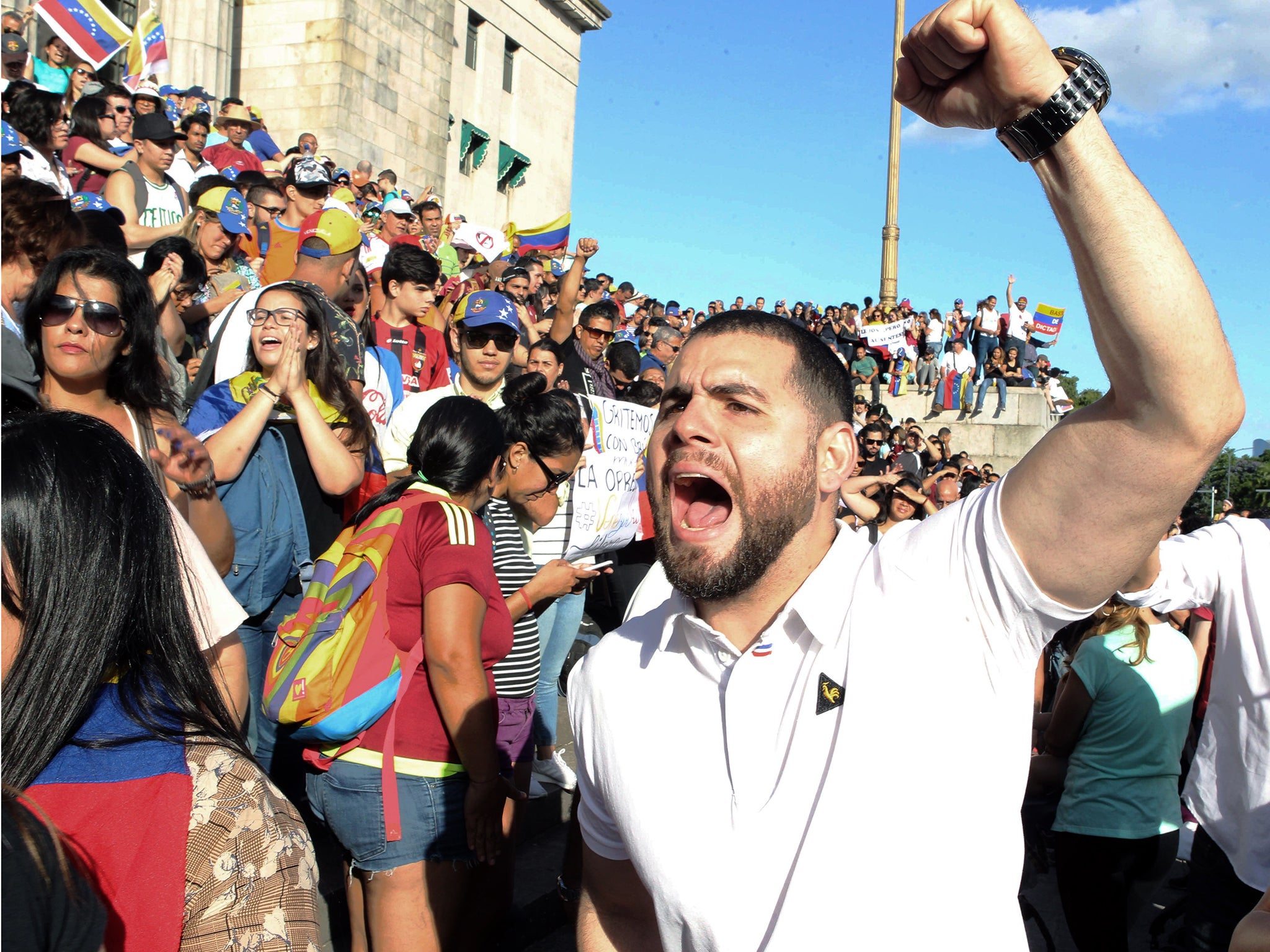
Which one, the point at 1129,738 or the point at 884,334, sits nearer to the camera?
the point at 1129,738

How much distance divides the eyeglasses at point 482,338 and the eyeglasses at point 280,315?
5.09 ft

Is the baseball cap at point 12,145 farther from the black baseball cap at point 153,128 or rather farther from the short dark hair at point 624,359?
the short dark hair at point 624,359

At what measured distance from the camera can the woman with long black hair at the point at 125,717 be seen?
1.57m

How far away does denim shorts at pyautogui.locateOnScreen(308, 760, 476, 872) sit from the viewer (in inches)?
116

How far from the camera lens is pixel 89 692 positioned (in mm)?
1628

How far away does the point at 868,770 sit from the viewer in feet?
5.25

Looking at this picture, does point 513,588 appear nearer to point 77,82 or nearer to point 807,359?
point 807,359

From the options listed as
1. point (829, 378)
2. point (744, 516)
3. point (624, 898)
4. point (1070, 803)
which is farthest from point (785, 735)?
point (1070, 803)

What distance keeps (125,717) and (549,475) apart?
2.96 m

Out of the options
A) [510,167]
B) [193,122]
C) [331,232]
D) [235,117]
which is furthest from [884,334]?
[331,232]

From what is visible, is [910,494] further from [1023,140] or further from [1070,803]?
[1023,140]

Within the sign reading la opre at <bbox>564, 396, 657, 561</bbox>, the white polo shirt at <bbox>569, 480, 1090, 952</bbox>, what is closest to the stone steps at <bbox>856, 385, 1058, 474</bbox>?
the sign reading la opre at <bbox>564, 396, 657, 561</bbox>

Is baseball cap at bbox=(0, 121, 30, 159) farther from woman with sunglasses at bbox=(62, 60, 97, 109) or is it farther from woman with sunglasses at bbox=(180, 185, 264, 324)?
woman with sunglasses at bbox=(62, 60, 97, 109)

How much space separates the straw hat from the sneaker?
10.6 meters
